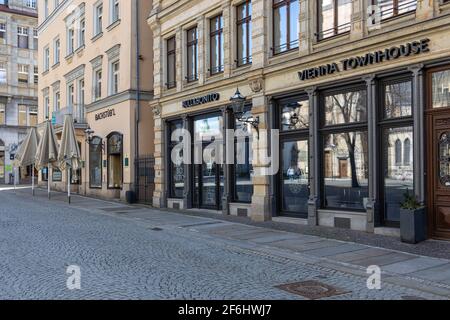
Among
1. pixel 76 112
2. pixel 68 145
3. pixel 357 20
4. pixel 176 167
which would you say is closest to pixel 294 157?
pixel 357 20

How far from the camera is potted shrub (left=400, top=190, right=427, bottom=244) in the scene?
10133 mm

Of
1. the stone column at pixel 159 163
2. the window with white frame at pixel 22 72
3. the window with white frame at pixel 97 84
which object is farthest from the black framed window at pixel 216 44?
the window with white frame at pixel 22 72

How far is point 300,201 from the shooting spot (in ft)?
46.0

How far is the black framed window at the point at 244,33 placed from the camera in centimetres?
1577

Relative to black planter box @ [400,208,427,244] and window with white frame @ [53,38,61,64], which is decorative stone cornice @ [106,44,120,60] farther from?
black planter box @ [400,208,427,244]

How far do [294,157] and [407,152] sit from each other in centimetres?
377

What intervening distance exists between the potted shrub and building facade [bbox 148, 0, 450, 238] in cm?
35

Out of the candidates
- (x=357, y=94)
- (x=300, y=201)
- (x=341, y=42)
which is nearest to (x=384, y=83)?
(x=357, y=94)

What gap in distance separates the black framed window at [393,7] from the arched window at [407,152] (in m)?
2.93

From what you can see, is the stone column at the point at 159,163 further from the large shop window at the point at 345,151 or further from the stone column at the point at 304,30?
the large shop window at the point at 345,151

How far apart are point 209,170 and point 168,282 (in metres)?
10.8

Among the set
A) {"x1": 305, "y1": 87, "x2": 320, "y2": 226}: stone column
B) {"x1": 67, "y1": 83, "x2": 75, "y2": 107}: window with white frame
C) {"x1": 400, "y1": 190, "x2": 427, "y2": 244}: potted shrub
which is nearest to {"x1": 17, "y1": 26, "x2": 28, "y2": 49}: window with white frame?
{"x1": 67, "y1": 83, "x2": 75, "y2": 107}: window with white frame
